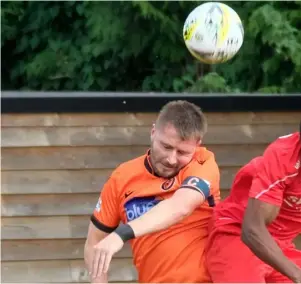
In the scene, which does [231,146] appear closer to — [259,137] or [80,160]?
[259,137]

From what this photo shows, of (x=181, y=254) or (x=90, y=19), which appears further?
(x=90, y=19)

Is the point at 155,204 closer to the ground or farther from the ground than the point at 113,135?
A: farther from the ground

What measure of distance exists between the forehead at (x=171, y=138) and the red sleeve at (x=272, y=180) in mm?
359

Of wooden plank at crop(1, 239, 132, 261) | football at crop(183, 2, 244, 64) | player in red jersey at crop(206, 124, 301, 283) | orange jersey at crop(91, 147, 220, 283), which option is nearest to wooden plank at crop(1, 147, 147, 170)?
wooden plank at crop(1, 239, 132, 261)

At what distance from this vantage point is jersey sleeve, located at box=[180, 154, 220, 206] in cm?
380

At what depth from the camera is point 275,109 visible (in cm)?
562

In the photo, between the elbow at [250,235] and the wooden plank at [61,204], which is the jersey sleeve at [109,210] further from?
the wooden plank at [61,204]

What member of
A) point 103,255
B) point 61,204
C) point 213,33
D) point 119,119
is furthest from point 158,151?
point 61,204

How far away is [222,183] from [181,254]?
1744 millimetres

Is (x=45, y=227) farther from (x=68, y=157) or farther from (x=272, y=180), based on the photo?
(x=272, y=180)

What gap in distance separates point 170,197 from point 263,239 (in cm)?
50

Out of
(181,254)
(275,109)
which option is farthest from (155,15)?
(181,254)

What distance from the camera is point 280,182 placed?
3473 millimetres

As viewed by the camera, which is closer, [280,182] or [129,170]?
[280,182]
